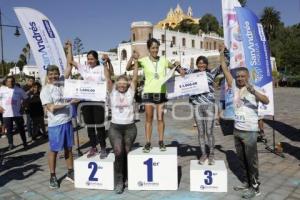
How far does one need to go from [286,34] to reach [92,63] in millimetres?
78068

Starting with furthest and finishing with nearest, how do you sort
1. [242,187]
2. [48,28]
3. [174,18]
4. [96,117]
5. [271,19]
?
1. [174,18]
2. [271,19]
3. [48,28]
4. [96,117]
5. [242,187]

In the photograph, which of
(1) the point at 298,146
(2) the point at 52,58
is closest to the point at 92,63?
(2) the point at 52,58

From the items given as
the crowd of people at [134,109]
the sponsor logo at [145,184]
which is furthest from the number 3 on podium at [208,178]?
the sponsor logo at [145,184]

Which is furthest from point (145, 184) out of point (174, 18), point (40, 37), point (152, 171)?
point (174, 18)

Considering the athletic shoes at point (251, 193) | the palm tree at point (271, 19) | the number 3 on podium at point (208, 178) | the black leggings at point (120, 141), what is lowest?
the athletic shoes at point (251, 193)

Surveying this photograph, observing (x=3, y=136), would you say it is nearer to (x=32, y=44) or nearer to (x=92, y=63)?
(x=32, y=44)

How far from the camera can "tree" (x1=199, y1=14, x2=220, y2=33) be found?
107725mm

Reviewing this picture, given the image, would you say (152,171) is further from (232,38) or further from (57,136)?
(232,38)

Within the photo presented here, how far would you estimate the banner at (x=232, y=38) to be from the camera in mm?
8016

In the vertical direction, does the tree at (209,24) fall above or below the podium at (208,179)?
above

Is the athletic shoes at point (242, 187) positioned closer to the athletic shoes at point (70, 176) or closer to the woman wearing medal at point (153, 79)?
the woman wearing medal at point (153, 79)

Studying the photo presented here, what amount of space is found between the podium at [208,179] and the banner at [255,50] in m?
2.69

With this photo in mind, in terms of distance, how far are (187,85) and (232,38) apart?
274 centimetres

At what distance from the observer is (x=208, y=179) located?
5555 mm
